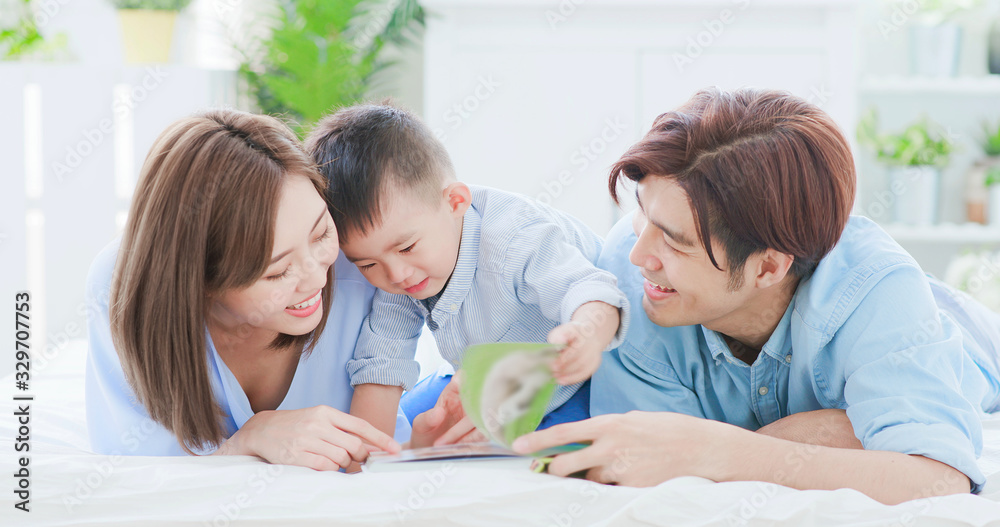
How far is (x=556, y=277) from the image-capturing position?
1339 millimetres

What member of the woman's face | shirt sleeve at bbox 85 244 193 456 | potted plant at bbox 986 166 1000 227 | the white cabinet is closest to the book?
the woman's face

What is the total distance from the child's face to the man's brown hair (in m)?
0.35

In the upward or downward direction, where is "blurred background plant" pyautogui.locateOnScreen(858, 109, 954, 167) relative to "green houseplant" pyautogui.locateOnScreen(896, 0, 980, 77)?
downward

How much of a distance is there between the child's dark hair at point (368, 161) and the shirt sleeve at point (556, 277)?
18 cm

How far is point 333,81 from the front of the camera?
3.36m

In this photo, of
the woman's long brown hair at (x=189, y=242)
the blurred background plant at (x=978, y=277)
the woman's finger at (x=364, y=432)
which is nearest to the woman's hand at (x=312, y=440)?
the woman's finger at (x=364, y=432)

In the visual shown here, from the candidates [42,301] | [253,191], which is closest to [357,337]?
[253,191]

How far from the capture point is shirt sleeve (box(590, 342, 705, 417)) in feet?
4.65

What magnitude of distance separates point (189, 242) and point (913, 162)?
3224mm

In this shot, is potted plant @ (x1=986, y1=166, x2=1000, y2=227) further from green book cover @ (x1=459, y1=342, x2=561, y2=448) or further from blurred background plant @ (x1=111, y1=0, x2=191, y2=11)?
blurred background plant @ (x1=111, y1=0, x2=191, y2=11)

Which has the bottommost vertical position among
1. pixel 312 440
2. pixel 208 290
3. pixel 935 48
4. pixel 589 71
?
pixel 312 440

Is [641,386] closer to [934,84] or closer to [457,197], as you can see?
[457,197]

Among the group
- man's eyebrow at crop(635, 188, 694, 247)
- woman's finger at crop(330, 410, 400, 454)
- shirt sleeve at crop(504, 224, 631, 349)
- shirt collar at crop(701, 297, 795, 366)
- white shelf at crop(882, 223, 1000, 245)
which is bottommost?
white shelf at crop(882, 223, 1000, 245)

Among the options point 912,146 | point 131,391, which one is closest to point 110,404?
point 131,391
